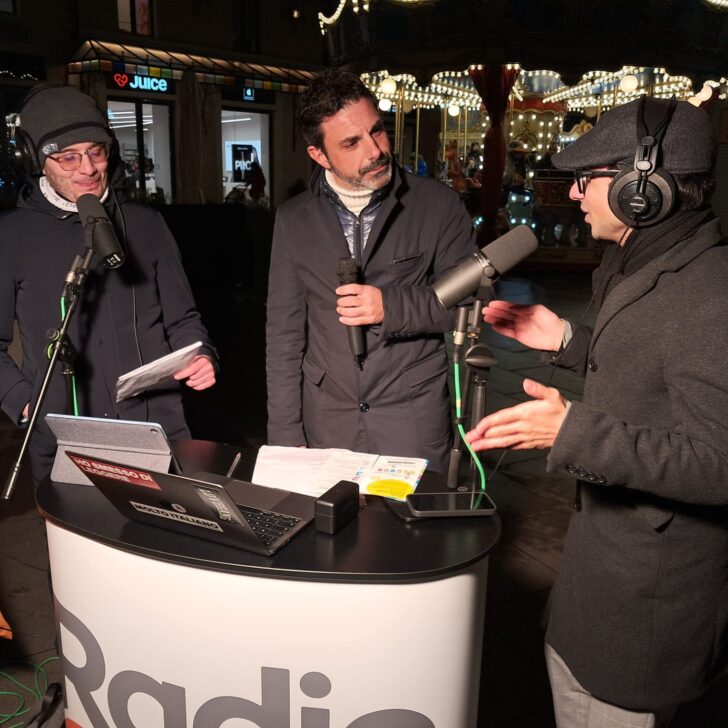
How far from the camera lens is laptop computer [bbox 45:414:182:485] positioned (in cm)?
159

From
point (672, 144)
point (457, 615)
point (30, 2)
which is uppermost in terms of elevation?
point (30, 2)

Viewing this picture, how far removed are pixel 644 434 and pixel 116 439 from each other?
1.16 m

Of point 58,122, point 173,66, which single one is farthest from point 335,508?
point 173,66

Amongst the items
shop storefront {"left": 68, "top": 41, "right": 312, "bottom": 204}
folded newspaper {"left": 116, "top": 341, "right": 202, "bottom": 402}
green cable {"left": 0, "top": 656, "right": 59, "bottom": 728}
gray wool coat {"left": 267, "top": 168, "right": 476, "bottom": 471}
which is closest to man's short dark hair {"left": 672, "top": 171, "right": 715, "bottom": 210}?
gray wool coat {"left": 267, "top": 168, "right": 476, "bottom": 471}

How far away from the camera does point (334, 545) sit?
1.50 meters

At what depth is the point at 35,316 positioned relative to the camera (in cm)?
227

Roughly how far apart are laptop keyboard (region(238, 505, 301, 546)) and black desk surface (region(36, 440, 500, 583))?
3 centimetres

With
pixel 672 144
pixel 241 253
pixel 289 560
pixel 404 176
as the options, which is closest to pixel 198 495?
pixel 289 560

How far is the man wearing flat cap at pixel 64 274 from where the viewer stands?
2168 millimetres

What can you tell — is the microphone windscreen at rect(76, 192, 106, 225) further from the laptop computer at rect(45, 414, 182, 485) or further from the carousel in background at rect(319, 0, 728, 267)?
the carousel in background at rect(319, 0, 728, 267)

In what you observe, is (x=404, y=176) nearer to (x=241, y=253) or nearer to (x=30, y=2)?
(x=241, y=253)

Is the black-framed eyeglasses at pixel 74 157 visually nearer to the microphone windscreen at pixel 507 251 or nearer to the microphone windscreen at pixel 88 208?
the microphone windscreen at pixel 88 208

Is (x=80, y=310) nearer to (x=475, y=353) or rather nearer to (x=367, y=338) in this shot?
(x=367, y=338)

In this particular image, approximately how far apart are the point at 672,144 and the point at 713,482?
2.17 feet
